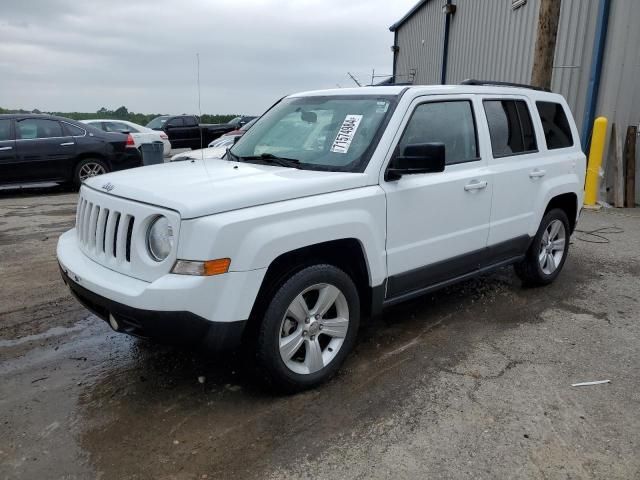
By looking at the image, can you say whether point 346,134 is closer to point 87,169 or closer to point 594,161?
point 594,161

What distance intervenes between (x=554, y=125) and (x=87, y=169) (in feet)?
29.3

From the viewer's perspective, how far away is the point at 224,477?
8.24ft

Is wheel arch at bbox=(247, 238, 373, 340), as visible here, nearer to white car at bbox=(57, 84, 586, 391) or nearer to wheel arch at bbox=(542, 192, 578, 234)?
white car at bbox=(57, 84, 586, 391)

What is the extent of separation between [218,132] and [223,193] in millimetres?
21358

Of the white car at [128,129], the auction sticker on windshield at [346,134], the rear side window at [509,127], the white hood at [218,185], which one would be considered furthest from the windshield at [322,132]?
the white car at [128,129]

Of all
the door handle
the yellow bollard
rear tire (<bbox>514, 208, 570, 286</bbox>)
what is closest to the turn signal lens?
the door handle

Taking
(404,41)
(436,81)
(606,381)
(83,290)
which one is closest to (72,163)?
(83,290)

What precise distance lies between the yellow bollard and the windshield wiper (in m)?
7.30

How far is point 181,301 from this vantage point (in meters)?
2.63

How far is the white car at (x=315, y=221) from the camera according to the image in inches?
107

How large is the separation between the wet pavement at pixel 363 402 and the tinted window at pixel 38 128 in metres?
6.59

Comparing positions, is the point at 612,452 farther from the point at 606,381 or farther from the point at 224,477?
the point at 224,477

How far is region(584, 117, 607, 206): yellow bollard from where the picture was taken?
30.2ft

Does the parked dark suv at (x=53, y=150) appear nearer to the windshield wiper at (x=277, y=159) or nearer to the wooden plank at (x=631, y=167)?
the windshield wiper at (x=277, y=159)
